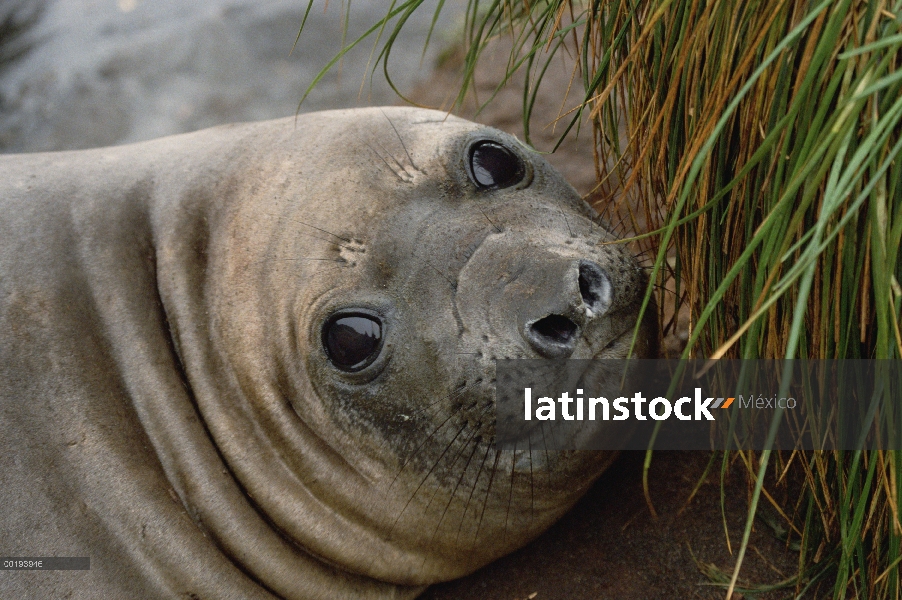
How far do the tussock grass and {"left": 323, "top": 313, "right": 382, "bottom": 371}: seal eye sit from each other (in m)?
0.66

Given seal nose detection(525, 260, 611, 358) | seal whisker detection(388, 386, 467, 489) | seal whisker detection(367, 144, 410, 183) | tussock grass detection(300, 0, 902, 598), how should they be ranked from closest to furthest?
tussock grass detection(300, 0, 902, 598), seal nose detection(525, 260, 611, 358), seal whisker detection(388, 386, 467, 489), seal whisker detection(367, 144, 410, 183)

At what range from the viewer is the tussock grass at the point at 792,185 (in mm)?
1420

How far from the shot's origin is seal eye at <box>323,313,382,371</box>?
2250 millimetres

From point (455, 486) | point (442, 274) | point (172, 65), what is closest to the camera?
point (442, 274)

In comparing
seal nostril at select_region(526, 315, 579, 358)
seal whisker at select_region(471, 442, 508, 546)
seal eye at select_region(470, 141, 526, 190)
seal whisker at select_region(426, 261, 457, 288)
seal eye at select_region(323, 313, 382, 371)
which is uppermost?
seal eye at select_region(470, 141, 526, 190)

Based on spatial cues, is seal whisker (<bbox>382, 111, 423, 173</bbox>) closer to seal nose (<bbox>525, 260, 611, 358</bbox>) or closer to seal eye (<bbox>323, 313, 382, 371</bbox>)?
seal eye (<bbox>323, 313, 382, 371</bbox>)

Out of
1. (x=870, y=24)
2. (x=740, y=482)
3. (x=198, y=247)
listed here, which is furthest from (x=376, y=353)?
(x=870, y=24)

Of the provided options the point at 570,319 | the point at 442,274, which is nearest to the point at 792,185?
the point at 570,319

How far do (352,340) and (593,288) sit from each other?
648 mm

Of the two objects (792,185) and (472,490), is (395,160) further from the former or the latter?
(792,185)

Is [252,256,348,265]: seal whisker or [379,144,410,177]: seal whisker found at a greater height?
[379,144,410,177]: seal whisker

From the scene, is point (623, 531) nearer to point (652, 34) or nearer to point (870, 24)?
point (652, 34)

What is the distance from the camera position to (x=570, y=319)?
2.04 metres

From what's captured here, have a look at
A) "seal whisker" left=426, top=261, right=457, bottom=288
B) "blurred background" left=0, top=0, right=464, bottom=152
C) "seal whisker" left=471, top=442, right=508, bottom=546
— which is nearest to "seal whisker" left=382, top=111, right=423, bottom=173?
"seal whisker" left=426, top=261, right=457, bottom=288
